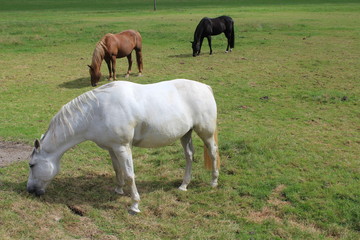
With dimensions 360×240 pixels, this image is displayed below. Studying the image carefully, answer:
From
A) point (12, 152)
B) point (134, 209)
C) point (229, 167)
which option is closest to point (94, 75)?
point (12, 152)

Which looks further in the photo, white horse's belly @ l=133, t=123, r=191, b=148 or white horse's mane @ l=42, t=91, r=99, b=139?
white horse's belly @ l=133, t=123, r=191, b=148

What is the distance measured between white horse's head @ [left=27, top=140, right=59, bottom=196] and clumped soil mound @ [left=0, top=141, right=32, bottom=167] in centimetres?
172

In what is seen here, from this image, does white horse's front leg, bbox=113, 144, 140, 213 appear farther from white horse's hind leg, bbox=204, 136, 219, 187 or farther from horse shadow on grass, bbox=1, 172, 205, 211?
white horse's hind leg, bbox=204, 136, 219, 187

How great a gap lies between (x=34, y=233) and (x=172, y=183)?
2424 mm

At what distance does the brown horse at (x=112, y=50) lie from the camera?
43.6 feet

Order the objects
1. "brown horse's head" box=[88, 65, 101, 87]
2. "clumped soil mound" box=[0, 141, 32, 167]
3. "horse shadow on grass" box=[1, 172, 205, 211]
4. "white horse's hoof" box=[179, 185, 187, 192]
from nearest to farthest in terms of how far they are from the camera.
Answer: "horse shadow on grass" box=[1, 172, 205, 211] → "white horse's hoof" box=[179, 185, 187, 192] → "clumped soil mound" box=[0, 141, 32, 167] → "brown horse's head" box=[88, 65, 101, 87]

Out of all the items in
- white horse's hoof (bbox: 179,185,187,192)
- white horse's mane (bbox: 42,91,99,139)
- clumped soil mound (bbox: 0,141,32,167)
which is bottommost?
white horse's hoof (bbox: 179,185,187,192)

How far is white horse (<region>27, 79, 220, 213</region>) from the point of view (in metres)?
5.24

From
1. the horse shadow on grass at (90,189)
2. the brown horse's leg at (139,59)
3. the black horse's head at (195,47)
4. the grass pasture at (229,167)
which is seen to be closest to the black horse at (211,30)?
the black horse's head at (195,47)

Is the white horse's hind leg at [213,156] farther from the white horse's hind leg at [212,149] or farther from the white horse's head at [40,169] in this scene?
the white horse's head at [40,169]

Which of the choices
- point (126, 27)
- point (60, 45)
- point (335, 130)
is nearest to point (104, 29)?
point (126, 27)

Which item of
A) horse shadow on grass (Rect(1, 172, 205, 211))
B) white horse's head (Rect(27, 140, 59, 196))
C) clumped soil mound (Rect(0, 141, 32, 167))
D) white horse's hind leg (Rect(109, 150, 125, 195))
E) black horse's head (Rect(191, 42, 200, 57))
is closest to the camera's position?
white horse's head (Rect(27, 140, 59, 196))

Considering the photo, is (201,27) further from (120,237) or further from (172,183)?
(120,237)

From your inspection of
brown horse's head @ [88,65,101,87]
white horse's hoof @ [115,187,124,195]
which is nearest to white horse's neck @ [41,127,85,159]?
white horse's hoof @ [115,187,124,195]
